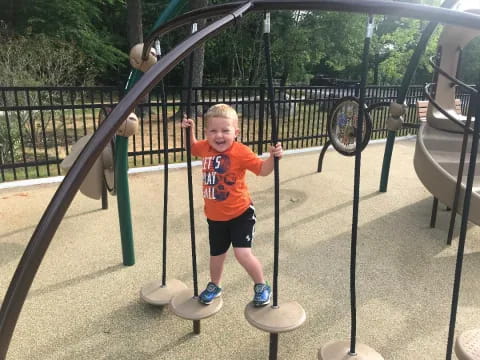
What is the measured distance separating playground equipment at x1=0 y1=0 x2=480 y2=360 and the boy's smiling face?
1.79ft

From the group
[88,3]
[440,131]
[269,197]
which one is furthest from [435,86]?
[88,3]

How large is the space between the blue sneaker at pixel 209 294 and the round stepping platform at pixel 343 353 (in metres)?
0.62

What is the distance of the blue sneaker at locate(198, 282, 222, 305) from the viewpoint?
215 centimetres

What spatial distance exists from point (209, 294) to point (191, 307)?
0.40ft

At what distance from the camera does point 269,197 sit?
4.61 m

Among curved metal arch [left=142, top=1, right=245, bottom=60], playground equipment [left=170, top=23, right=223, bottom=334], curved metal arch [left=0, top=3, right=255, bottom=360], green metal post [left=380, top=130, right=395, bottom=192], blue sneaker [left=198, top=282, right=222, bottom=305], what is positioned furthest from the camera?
green metal post [left=380, top=130, right=395, bottom=192]

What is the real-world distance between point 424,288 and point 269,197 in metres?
2.06

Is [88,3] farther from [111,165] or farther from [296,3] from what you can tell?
[296,3]

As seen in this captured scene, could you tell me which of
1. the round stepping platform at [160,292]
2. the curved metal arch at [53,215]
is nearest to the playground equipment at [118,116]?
the curved metal arch at [53,215]

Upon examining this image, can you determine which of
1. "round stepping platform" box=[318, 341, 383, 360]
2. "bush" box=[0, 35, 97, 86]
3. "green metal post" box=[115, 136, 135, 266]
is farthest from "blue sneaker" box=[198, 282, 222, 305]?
"bush" box=[0, 35, 97, 86]

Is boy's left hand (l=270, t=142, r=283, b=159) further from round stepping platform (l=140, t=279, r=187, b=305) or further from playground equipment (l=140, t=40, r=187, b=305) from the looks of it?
round stepping platform (l=140, t=279, r=187, b=305)

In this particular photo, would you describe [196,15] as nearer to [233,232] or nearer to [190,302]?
[233,232]

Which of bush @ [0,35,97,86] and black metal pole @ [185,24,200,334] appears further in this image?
bush @ [0,35,97,86]

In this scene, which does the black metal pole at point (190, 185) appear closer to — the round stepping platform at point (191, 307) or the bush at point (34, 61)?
the round stepping platform at point (191, 307)
